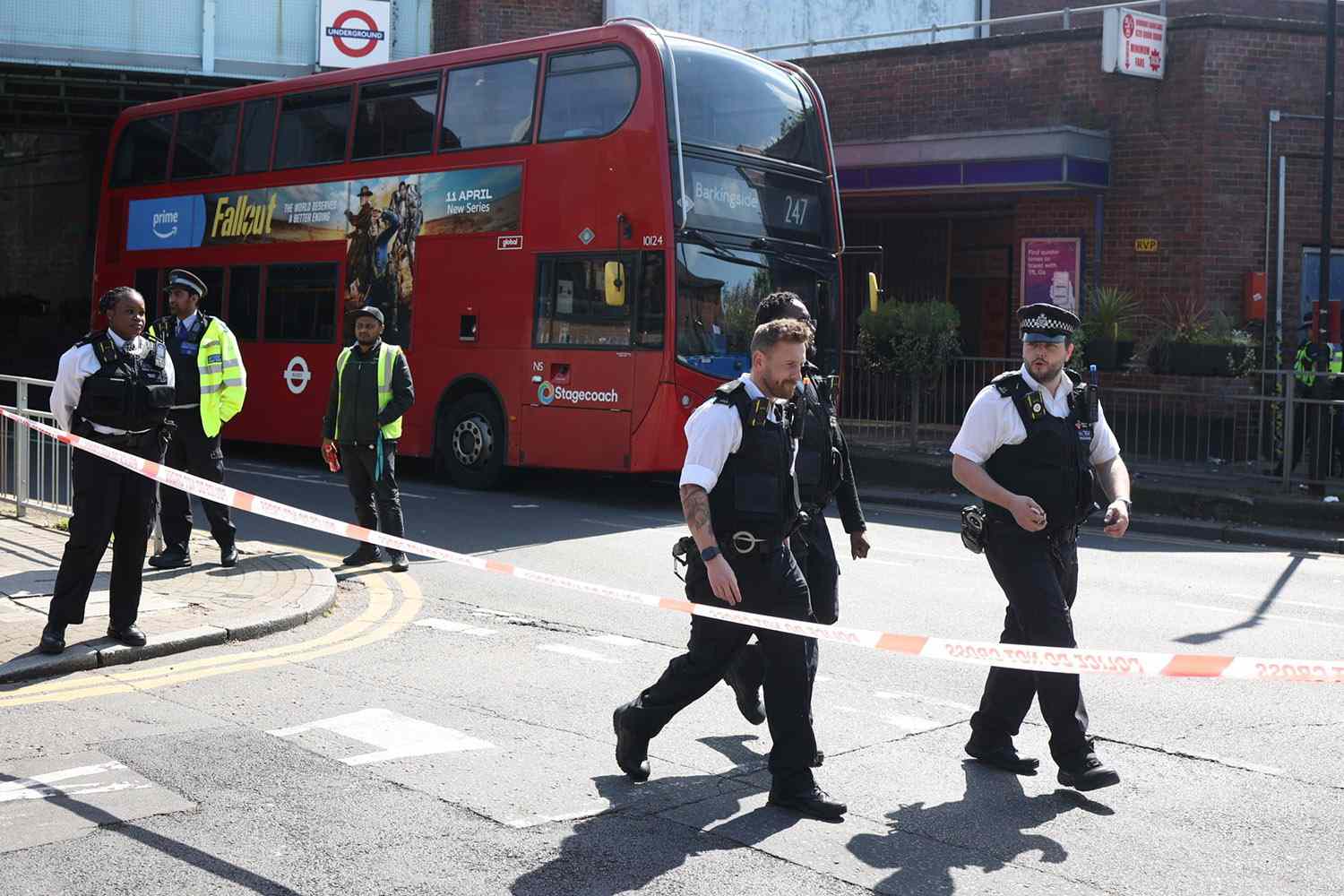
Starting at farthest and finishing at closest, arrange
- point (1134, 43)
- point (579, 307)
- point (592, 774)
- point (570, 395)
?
1. point (1134, 43)
2. point (570, 395)
3. point (579, 307)
4. point (592, 774)

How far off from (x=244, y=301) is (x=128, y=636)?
35.7 ft

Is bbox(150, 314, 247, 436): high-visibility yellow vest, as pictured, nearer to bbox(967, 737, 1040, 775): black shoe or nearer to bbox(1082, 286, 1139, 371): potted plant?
bbox(967, 737, 1040, 775): black shoe

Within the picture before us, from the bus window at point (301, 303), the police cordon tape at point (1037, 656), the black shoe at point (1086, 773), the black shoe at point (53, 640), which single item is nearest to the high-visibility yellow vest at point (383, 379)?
the black shoe at point (53, 640)

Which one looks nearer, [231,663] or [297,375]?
[231,663]

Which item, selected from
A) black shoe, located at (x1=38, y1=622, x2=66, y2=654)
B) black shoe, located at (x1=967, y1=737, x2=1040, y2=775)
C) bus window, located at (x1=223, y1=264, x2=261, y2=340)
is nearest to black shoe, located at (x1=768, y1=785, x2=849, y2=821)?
black shoe, located at (x1=967, y1=737, x2=1040, y2=775)

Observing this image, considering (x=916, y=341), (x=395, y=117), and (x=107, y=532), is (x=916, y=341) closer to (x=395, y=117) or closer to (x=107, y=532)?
(x=395, y=117)

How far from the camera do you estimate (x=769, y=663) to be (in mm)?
5203

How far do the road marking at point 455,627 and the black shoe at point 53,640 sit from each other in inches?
77.8

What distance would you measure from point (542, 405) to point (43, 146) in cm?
2310

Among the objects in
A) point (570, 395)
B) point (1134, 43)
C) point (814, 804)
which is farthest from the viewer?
point (1134, 43)

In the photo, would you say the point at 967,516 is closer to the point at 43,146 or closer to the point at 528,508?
the point at 528,508

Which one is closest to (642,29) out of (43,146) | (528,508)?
(528,508)

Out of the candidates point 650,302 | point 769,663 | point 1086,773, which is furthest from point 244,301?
point 1086,773

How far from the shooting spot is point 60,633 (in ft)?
23.1
